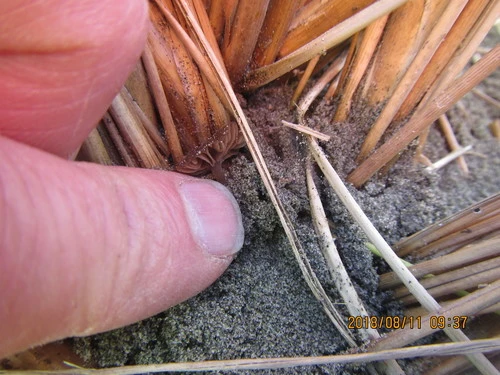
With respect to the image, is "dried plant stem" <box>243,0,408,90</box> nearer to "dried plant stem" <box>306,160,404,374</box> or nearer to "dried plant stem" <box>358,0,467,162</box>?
"dried plant stem" <box>358,0,467,162</box>

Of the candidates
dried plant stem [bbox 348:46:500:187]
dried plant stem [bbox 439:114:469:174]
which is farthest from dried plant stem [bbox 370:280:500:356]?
dried plant stem [bbox 439:114:469:174]

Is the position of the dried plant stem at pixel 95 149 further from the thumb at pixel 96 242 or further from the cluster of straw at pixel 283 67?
the thumb at pixel 96 242

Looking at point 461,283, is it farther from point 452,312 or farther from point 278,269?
point 278,269

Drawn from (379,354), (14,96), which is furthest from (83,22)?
(379,354)

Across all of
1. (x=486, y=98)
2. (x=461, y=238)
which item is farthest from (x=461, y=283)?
(x=486, y=98)

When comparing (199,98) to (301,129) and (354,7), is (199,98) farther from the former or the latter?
(354,7)

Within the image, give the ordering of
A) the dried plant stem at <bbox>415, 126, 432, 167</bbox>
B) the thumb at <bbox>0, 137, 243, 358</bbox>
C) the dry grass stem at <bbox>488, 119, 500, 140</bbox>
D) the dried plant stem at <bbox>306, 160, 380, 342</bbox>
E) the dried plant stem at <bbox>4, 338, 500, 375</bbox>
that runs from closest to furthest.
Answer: the thumb at <bbox>0, 137, 243, 358</bbox> → the dried plant stem at <bbox>4, 338, 500, 375</bbox> → the dried plant stem at <bbox>306, 160, 380, 342</bbox> → the dried plant stem at <bbox>415, 126, 432, 167</bbox> → the dry grass stem at <bbox>488, 119, 500, 140</bbox>
